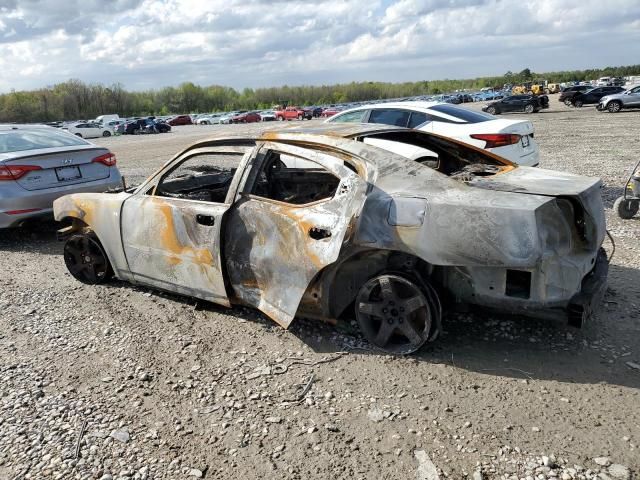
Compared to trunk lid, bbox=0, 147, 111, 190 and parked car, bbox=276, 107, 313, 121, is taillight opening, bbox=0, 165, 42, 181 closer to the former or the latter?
trunk lid, bbox=0, 147, 111, 190

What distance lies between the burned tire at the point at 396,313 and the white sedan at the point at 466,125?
4.19 m

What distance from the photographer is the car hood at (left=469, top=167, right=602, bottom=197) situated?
3.44 meters

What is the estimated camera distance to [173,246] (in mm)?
4379

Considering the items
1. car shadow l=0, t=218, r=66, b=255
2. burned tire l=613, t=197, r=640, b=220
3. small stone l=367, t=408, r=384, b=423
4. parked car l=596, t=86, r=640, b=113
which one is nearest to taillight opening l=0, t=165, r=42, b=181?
car shadow l=0, t=218, r=66, b=255

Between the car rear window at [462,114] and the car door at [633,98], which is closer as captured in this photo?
the car rear window at [462,114]

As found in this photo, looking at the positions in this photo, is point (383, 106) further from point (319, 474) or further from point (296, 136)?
point (319, 474)

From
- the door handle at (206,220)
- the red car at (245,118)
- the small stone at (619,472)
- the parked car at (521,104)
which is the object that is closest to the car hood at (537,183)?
the small stone at (619,472)

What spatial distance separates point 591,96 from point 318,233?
41618mm

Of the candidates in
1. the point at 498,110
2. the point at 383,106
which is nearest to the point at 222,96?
the point at 498,110

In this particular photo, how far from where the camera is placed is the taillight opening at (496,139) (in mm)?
7598

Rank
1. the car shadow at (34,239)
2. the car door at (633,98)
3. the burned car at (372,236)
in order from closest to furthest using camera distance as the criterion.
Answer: the burned car at (372,236), the car shadow at (34,239), the car door at (633,98)

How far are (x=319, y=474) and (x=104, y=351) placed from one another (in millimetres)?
2170

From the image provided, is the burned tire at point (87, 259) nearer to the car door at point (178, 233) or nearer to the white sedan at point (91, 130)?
the car door at point (178, 233)

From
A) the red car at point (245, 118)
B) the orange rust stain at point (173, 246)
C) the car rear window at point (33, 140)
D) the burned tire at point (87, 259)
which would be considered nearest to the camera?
the orange rust stain at point (173, 246)
